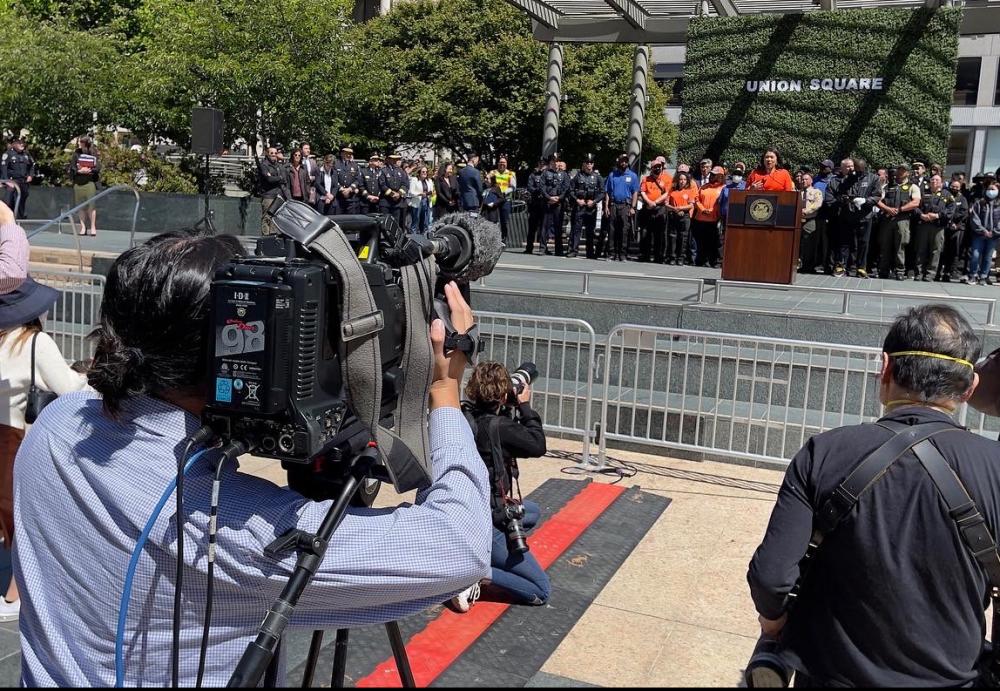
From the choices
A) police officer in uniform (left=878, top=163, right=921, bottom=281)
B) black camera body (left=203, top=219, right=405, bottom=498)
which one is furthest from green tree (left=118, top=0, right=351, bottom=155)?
black camera body (left=203, top=219, right=405, bottom=498)

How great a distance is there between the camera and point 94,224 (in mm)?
19094

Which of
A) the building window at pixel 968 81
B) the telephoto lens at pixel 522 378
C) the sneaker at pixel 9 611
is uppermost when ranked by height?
the building window at pixel 968 81

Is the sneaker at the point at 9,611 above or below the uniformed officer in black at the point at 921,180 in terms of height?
below

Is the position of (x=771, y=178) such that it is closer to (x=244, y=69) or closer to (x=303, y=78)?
(x=303, y=78)

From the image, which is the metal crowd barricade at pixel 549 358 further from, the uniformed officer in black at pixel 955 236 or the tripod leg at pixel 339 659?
the uniformed officer in black at pixel 955 236

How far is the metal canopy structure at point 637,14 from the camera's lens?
1972 centimetres

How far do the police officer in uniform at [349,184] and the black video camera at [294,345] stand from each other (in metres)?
18.0

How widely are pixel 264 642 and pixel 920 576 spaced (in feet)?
5.66

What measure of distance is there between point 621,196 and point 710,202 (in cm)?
189

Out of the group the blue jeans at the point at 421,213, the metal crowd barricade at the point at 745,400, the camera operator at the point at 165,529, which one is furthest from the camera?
the blue jeans at the point at 421,213

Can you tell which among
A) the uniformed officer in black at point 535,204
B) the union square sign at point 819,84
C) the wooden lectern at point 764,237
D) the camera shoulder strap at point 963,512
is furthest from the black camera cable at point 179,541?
the union square sign at point 819,84

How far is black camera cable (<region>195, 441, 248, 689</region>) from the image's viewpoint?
1620mm

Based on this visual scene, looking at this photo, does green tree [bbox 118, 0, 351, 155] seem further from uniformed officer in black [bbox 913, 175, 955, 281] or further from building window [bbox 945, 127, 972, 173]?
building window [bbox 945, 127, 972, 173]

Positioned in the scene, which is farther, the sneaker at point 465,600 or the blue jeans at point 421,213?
the blue jeans at point 421,213
